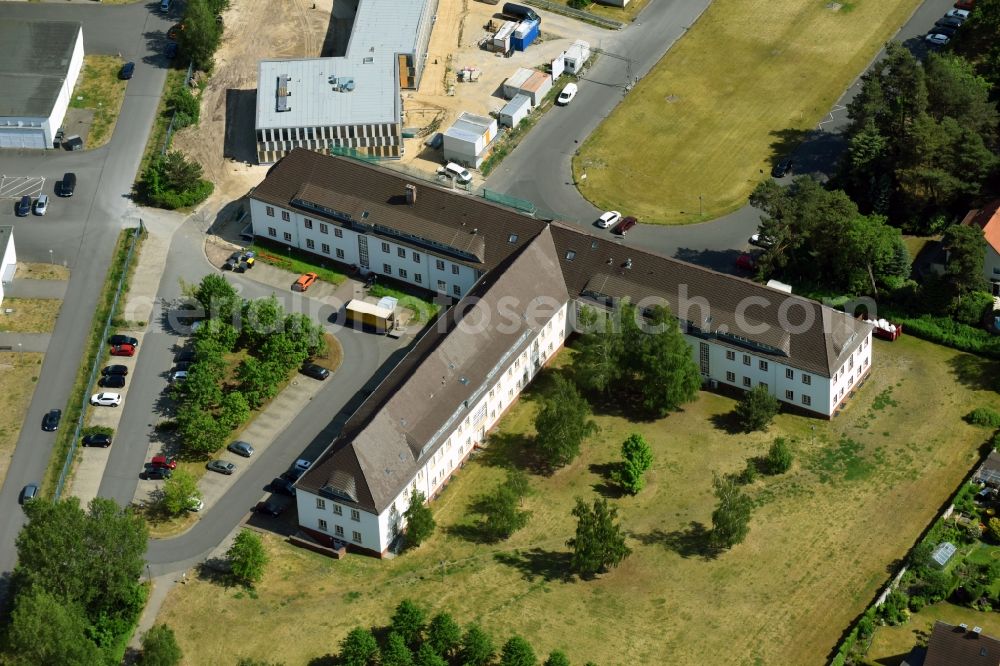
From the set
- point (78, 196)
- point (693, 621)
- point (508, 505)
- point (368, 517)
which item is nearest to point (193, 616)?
point (368, 517)

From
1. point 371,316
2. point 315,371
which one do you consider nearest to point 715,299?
point 371,316

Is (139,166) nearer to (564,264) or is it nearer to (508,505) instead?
(564,264)

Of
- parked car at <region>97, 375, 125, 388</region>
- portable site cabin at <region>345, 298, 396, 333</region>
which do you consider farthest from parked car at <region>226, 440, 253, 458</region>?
portable site cabin at <region>345, 298, 396, 333</region>

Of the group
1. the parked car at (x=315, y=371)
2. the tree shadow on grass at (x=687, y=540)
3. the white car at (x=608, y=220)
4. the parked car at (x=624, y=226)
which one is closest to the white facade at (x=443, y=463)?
the parked car at (x=315, y=371)

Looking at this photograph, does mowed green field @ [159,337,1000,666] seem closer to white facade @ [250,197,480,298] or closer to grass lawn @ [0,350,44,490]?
white facade @ [250,197,480,298]

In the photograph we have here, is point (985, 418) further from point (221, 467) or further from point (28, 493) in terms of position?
point (28, 493)

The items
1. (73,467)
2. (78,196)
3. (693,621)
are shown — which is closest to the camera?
(693,621)
